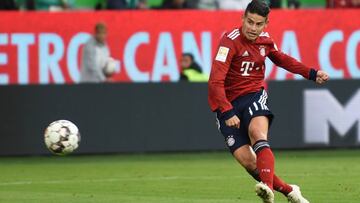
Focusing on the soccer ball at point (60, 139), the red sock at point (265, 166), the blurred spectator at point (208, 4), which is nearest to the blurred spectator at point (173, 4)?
the blurred spectator at point (208, 4)

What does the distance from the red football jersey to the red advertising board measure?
33.7 feet

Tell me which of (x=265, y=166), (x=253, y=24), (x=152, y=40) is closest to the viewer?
(x=265, y=166)

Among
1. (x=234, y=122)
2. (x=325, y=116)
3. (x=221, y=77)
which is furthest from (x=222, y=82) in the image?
(x=325, y=116)

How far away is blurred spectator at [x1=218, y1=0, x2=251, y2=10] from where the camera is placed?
22.0 m

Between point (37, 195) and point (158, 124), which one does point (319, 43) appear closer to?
point (158, 124)

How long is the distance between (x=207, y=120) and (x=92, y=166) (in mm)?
2640

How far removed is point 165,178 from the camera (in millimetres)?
14773

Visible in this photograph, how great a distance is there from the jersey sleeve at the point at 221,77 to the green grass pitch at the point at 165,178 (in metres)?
1.59

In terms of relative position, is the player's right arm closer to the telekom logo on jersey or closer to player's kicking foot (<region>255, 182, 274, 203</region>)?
player's kicking foot (<region>255, 182, 274, 203</region>)

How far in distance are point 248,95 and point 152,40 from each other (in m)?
10.6

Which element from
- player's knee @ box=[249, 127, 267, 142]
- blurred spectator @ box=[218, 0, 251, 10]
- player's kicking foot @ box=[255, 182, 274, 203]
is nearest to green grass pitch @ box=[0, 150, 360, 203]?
player's knee @ box=[249, 127, 267, 142]

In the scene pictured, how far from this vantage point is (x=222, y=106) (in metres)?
10.5

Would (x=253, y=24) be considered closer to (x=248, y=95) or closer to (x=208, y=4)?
(x=248, y=95)

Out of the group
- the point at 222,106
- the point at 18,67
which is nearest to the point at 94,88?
the point at 18,67
